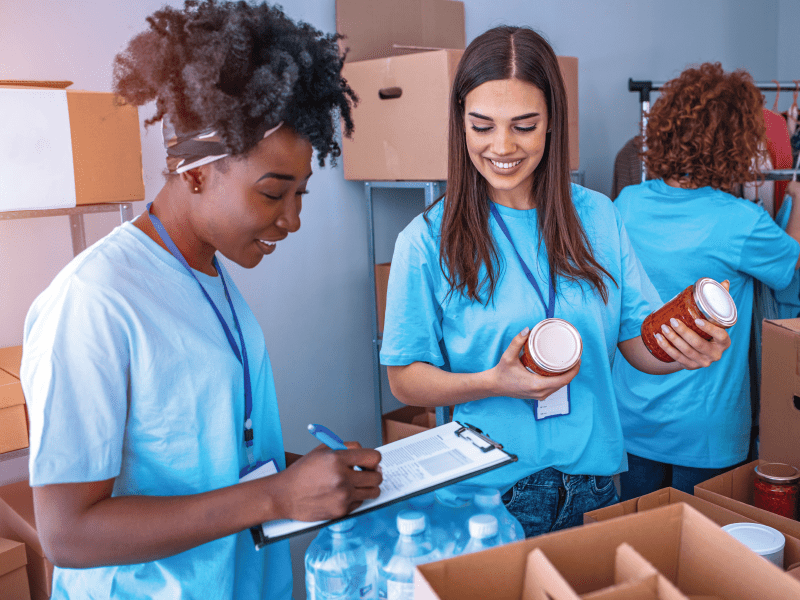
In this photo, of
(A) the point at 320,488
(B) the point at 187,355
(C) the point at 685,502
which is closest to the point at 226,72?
(B) the point at 187,355

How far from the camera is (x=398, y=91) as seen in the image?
87.7 inches

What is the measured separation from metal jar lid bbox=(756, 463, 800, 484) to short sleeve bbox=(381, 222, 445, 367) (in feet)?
2.02

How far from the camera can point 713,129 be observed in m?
2.04

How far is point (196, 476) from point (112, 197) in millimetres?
1030

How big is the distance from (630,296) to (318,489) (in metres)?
0.80

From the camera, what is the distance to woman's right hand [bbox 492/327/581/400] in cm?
102

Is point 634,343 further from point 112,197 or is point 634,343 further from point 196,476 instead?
point 112,197

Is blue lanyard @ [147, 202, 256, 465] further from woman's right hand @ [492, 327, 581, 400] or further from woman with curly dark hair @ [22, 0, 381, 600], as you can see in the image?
woman's right hand @ [492, 327, 581, 400]

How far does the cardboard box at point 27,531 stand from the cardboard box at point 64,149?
75cm

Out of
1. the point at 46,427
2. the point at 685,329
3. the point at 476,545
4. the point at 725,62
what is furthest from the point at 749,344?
the point at 725,62

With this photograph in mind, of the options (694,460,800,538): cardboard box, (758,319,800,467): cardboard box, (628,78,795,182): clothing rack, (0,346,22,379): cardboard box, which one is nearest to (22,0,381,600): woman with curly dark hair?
(694,460,800,538): cardboard box

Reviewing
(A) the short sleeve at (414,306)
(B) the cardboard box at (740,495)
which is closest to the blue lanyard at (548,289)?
(A) the short sleeve at (414,306)

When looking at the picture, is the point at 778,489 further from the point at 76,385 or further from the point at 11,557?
the point at 11,557

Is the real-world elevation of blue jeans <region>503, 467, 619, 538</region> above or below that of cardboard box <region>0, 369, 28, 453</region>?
below
